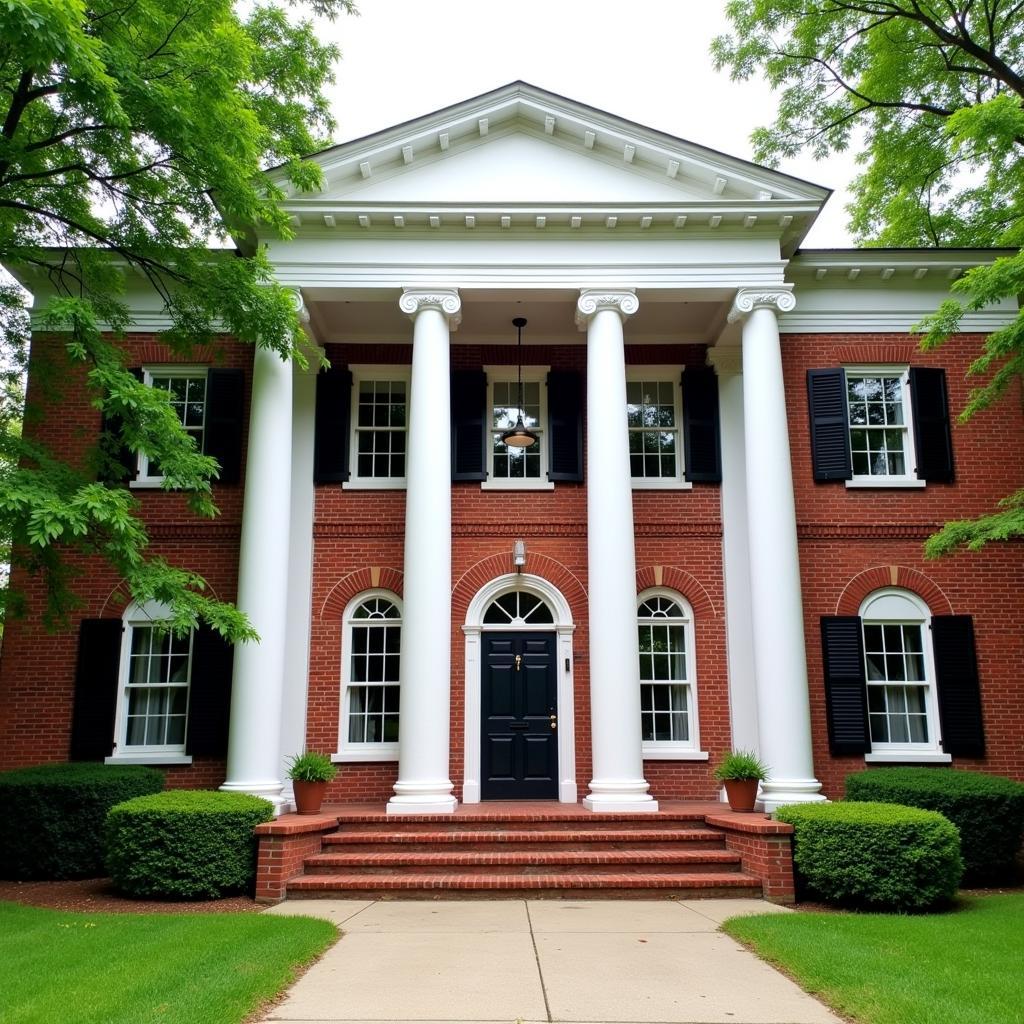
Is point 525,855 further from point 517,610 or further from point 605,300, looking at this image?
point 605,300

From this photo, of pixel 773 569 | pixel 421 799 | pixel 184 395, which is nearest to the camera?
pixel 421 799

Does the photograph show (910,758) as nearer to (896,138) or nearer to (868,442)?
(868,442)

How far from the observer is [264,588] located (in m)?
11.7

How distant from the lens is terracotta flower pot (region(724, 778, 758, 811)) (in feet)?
37.0

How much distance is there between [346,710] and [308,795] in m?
2.15

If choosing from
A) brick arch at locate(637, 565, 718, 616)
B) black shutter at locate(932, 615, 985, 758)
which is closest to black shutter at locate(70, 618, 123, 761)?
brick arch at locate(637, 565, 718, 616)

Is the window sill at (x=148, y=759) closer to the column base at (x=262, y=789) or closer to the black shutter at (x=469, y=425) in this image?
the column base at (x=262, y=789)

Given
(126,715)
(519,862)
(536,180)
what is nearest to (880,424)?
(536,180)

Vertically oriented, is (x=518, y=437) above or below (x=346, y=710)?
above

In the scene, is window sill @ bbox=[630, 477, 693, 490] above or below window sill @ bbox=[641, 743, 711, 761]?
above

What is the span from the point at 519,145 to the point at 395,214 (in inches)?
87.7

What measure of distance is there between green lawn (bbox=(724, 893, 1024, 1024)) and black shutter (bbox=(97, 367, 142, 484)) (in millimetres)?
8510

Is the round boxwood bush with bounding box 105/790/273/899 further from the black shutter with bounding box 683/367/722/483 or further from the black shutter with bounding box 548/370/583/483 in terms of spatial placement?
the black shutter with bounding box 683/367/722/483

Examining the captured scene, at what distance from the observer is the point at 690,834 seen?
10.5 m
